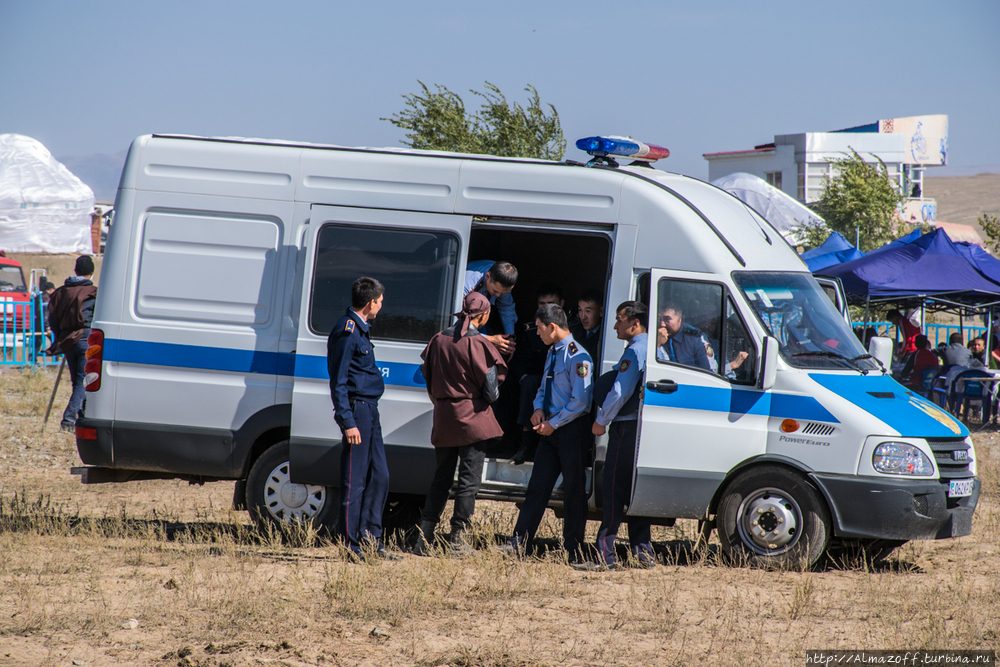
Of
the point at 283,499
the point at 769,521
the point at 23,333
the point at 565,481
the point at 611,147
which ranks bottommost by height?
the point at 283,499

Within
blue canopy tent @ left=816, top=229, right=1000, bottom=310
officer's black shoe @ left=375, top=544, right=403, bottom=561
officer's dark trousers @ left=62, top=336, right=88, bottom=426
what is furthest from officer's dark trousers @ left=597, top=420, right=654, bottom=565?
blue canopy tent @ left=816, top=229, right=1000, bottom=310

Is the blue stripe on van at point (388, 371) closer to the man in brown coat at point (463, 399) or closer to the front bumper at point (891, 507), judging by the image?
the man in brown coat at point (463, 399)

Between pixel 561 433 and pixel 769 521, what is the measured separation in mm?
1485

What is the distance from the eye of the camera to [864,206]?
37.7 m

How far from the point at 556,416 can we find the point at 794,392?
1.56 metres

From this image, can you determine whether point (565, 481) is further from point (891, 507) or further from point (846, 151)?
point (846, 151)

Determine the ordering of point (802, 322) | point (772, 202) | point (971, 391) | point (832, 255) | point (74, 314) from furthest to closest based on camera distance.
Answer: point (772, 202), point (832, 255), point (971, 391), point (74, 314), point (802, 322)

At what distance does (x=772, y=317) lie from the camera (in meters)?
6.37

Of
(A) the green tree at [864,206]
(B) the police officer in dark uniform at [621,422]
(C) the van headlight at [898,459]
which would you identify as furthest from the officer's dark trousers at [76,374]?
(A) the green tree at [864,206]

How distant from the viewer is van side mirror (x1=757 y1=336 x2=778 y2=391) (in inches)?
236

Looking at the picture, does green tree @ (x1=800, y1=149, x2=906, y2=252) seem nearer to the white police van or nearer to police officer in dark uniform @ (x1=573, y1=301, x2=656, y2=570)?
the white police van

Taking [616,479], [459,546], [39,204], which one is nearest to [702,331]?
[616,479]

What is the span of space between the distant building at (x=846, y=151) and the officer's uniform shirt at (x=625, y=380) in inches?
2210

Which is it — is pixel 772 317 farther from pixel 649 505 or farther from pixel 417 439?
pixel 417 439
